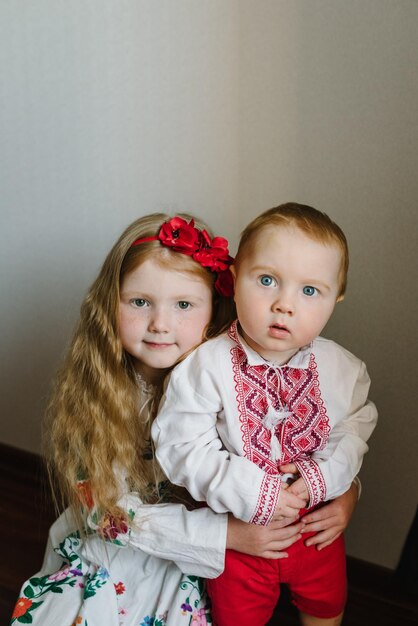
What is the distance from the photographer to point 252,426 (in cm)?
108

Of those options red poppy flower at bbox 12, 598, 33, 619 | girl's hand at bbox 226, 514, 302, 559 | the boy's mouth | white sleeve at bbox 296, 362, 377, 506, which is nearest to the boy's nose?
the boy's mouth

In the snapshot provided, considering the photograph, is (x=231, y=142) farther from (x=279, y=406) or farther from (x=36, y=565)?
(x=36, y=565)

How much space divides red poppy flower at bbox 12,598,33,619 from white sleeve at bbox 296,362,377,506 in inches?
22.3

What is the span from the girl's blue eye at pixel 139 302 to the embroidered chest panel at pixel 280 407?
185 millimetres

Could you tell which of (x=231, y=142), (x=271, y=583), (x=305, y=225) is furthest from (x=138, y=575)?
(x=231, y=142)

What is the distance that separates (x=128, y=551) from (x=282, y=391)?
17.9 inches

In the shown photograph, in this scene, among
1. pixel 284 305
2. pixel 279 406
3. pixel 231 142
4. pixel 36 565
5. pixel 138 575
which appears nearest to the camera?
pixel 284 305

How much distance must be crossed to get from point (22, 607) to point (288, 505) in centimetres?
55

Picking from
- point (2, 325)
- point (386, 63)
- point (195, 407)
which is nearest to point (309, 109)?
point (386, 63)

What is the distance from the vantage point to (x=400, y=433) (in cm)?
149

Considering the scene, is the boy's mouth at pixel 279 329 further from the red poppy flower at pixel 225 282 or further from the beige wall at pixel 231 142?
the beige wall at pixel 231 142

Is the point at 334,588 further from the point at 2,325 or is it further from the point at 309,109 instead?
the point at 2,325

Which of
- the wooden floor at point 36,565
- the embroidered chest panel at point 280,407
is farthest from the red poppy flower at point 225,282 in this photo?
the wooden floor at point 36,565

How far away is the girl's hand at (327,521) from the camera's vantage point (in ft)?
3.78
